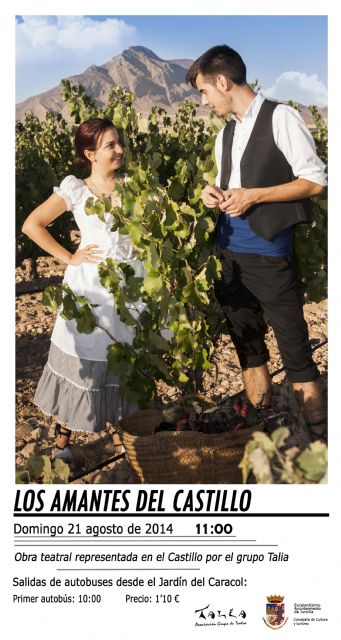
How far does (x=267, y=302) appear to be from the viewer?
3590mm

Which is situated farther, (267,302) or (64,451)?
(64,451)

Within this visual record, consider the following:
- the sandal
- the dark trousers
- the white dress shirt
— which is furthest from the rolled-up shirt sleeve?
the sandal

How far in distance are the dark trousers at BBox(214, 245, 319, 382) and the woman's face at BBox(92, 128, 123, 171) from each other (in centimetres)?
72

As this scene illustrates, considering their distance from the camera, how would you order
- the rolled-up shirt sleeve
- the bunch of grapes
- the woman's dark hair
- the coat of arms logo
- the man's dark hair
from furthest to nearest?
1. the woman's dark hair
2. the bunch of grapes
3. the man's dark hair
4. the rolled-up shirt sleeve
5. the coat of arms logo

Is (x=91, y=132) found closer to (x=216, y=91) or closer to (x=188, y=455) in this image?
(x=216, y=91)

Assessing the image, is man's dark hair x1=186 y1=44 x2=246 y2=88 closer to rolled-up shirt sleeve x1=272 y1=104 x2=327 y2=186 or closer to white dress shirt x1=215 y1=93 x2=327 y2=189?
white dress shirt x1=215 y1=93 x2=327 y2=189

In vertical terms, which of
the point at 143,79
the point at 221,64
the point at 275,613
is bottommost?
the point at 275,613

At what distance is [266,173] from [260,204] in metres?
0.16

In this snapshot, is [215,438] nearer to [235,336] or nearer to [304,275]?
[235,336]

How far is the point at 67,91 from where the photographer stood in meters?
6.17

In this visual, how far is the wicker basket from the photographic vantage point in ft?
11.2

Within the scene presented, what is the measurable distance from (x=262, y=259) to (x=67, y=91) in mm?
3440

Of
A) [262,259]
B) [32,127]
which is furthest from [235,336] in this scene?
[32,127]

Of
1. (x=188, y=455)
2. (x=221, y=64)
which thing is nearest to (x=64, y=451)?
(x=188, y=455)
